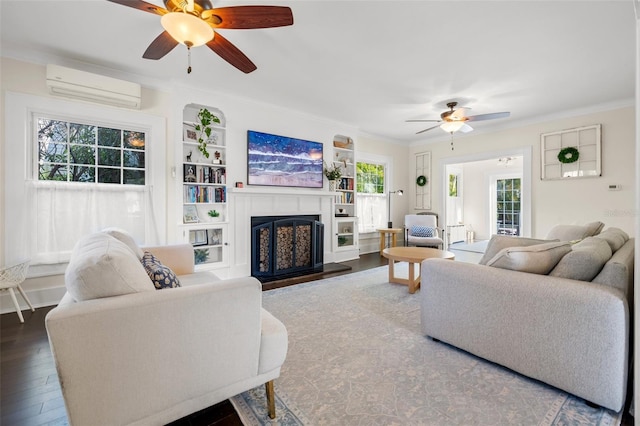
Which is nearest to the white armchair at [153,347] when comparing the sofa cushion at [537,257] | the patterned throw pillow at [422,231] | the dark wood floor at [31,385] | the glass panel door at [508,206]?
the dark wood floor at [31,385]

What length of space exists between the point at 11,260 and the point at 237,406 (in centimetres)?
294

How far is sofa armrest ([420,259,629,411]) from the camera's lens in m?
1.43

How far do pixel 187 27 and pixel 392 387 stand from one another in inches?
100.0

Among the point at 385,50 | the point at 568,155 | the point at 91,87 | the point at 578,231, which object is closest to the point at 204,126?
the point at 91,87

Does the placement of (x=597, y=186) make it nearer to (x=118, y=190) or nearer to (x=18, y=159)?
(x=118, y=190)

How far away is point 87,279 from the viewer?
1.12m

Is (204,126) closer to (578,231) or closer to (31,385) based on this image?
(31,385)

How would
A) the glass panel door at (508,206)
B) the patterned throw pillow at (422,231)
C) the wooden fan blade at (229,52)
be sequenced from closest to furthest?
the wooden fan blade at (229,52) < the patterned throw pillow at (422,231) < the glass panel door at (508,206)

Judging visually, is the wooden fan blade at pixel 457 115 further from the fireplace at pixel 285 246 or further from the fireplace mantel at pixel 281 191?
the fireplace at pixel 285 246

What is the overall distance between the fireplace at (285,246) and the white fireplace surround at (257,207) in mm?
90

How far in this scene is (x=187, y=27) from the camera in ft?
5.87

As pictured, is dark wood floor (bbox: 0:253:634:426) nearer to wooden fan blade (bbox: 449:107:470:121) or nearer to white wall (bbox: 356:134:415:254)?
wooden fan blade (bbox: 449:107:470:121)

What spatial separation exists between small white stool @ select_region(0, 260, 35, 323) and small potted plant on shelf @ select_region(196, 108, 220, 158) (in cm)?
210

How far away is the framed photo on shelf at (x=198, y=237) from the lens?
12.5 ft
